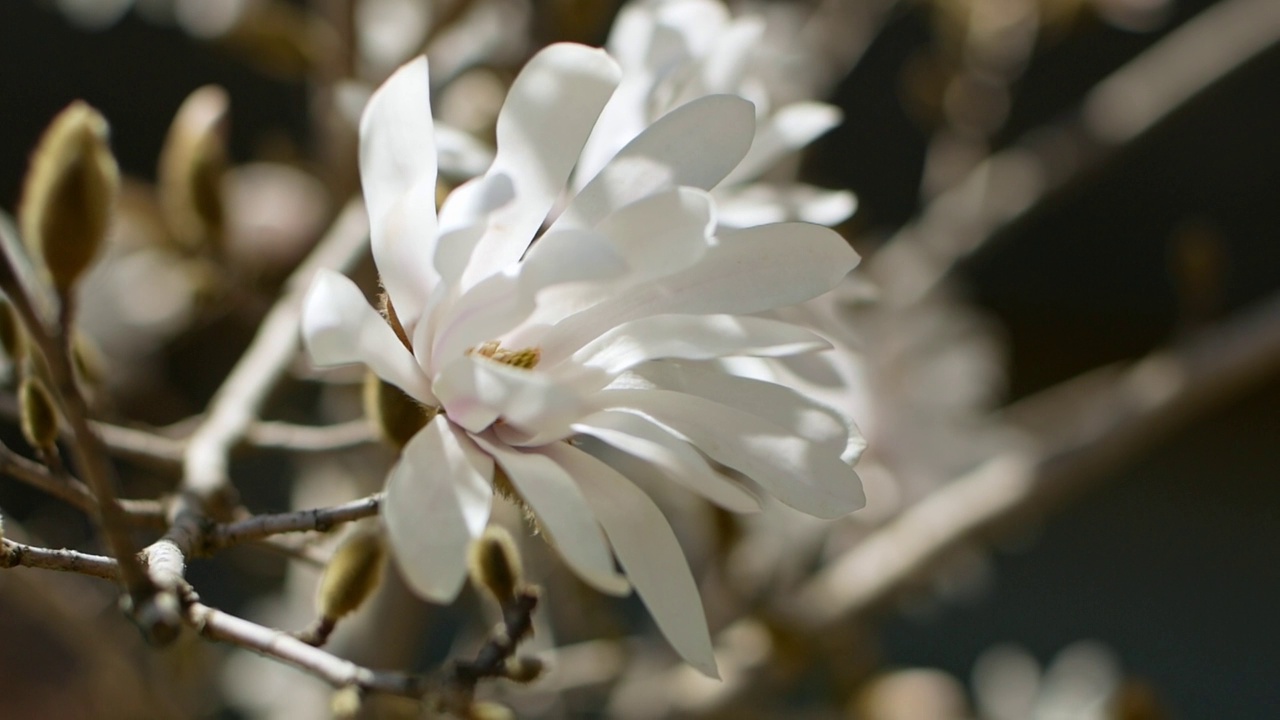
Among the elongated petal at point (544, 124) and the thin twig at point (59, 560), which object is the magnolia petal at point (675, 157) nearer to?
the elongated petal at point (544, 124)

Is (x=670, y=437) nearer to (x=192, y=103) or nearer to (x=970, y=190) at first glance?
(x=192, y=103)

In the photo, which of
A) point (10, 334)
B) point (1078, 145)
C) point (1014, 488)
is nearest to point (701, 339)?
point (10, 334)

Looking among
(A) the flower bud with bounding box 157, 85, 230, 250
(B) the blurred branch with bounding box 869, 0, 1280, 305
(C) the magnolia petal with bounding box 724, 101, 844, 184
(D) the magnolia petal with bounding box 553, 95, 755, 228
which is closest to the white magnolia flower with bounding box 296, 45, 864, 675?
(D) the magnolia petal with bounding box 553, 95, 755, 228


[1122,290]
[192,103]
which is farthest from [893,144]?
[192,103]

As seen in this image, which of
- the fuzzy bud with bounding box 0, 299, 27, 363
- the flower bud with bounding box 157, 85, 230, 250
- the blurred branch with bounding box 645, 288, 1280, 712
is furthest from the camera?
the blurred branch with bounding box 645, 288, 1280, 712

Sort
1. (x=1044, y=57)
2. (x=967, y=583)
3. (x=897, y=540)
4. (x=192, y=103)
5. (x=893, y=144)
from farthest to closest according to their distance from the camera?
(x=893, y=144) < (x=1044, y=57) < (x=967, y=583) < (x=897, y=540) < (x=192, y=103)

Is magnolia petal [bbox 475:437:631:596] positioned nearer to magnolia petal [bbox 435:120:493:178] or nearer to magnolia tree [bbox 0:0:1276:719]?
magnolia tree [bbox 0:0:1276:719]
